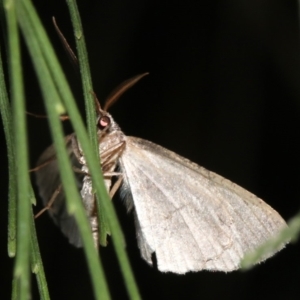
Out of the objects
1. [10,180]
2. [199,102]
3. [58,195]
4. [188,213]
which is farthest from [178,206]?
[199,102]

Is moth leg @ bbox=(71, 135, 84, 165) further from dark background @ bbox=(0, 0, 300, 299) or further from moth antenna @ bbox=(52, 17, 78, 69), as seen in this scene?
dark background @ bbox=(0, 0, 300, 299)

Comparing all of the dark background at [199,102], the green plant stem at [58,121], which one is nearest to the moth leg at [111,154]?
the green plant stem at [58,121]

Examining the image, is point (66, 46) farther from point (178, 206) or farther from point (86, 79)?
point (178, 206)

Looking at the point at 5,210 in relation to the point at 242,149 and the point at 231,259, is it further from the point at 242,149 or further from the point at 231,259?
the point at 231,259

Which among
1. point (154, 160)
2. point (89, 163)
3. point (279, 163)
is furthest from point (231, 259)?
point (279, 163)

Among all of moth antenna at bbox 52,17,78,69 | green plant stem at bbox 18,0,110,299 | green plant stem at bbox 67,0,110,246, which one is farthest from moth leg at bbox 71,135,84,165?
green plant stem at bbox 18,0,110,299

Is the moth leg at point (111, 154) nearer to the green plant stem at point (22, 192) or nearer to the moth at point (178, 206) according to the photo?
the moth at point (178, 206)

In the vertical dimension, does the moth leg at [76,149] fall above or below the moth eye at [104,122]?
below
